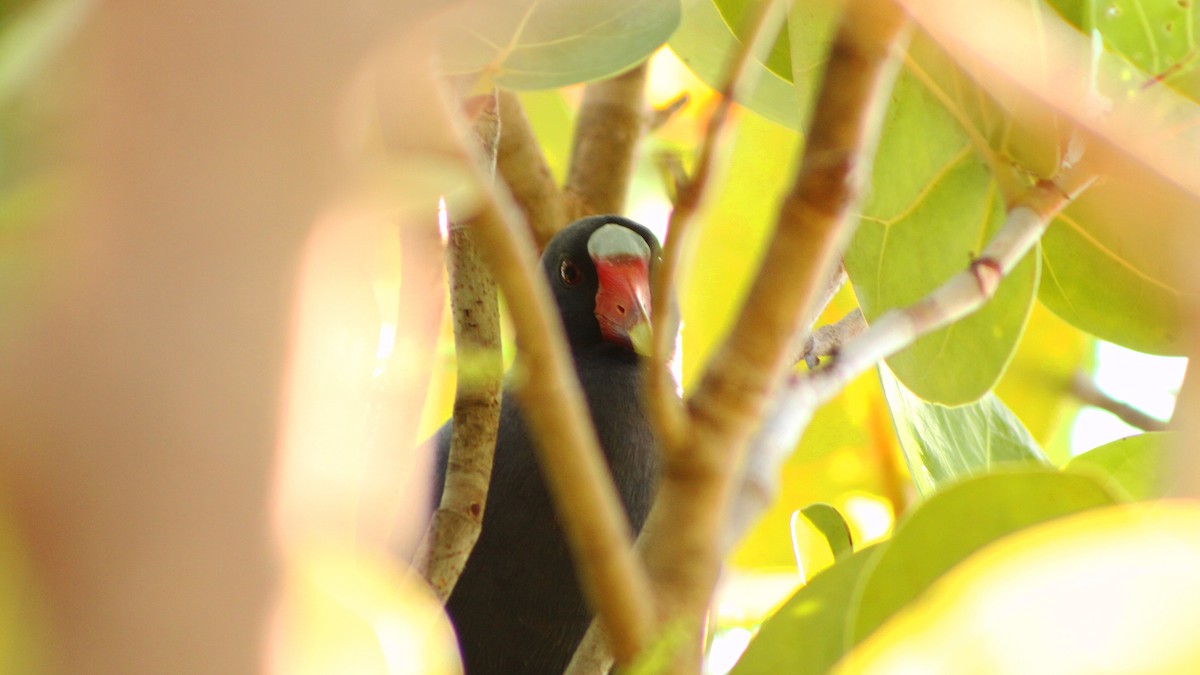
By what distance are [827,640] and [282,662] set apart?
1.51 ft

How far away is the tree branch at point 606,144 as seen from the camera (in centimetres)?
208

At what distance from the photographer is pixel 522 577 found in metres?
1.59

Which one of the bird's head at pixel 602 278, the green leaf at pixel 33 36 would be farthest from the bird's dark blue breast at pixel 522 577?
the green leaf at pixel 33 36

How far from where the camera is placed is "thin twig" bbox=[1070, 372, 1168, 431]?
223cm

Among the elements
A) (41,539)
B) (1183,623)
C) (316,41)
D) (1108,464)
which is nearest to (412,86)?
(316,41)

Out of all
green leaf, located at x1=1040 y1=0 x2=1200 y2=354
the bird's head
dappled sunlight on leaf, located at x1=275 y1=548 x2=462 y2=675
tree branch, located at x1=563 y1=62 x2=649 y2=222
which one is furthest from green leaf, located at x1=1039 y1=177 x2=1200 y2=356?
tree branch, located at x1=563 y1=62 x2=649 y2=222

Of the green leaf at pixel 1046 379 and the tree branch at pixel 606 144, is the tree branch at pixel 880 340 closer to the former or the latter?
the tree branch at pixel 606 144

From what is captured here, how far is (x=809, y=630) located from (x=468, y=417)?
18.3 inches

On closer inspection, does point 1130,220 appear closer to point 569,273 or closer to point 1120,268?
point 1120,268

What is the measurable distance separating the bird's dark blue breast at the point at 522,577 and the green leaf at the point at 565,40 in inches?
24.8

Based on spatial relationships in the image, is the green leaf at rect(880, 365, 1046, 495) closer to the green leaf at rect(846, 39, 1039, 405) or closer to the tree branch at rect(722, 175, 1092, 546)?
the green leaf at rect(846, 39, 1039, 405)

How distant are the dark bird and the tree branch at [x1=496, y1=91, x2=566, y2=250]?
143 mm

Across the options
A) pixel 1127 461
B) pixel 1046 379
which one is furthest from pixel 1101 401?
pixel 1127 461

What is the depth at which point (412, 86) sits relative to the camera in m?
0.48
